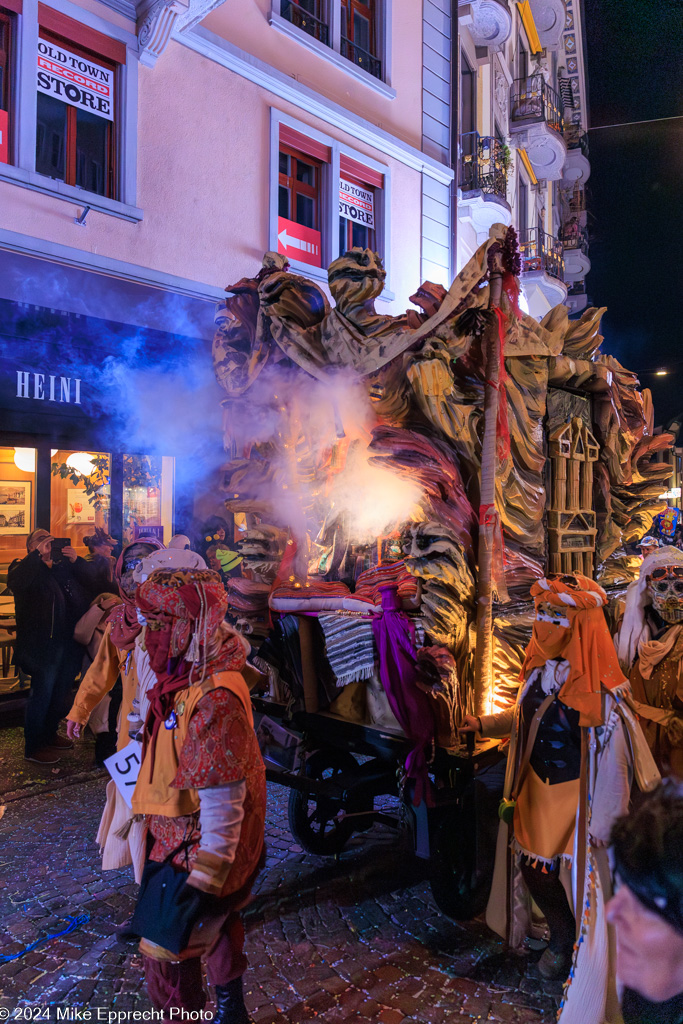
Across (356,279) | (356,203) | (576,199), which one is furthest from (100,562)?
(576,199)

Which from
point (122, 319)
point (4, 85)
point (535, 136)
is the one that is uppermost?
point (535, 136)

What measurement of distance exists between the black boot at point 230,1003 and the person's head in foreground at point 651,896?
75.0 inches

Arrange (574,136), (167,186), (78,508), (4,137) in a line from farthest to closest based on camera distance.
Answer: (574,136) < (167,186) < (78,508) < (4,137)

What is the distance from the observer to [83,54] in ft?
25.0

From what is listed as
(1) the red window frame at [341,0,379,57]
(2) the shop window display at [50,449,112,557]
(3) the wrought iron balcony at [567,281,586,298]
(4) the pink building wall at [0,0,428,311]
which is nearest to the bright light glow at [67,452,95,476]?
(2) the shop window display at [50,449,112,557]

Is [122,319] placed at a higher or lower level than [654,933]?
higher

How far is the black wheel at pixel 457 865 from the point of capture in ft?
12.8

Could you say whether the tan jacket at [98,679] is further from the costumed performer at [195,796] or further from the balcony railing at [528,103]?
the balcony railing at [528,103]

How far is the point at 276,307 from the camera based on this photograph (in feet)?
17.0

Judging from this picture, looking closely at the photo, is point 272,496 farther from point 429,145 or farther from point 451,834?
point 429,145

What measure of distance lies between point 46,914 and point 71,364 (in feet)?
17.8

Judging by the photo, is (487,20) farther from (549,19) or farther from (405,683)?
(405,683)

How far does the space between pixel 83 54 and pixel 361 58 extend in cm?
477

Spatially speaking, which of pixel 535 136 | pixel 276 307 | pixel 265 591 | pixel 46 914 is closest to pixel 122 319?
pixel 276 307
